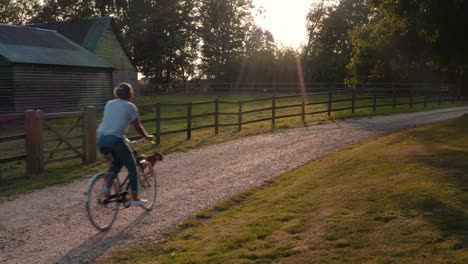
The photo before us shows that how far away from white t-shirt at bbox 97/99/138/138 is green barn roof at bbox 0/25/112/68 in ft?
75.3

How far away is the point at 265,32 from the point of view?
8131 centimetres

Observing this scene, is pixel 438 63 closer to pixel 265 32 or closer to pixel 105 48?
pixel 105 48

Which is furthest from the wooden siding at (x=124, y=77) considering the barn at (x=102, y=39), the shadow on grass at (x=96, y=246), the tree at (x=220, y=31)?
the shadow on grass at (x=96, y=246)

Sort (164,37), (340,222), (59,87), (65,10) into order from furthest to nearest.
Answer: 1. (65,10)
2. (164,37)
3. (59,87)
4. (340,222)

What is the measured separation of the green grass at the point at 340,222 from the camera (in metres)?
5.38

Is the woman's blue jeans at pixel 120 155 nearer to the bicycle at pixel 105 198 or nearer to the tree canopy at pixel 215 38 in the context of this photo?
the bicycle at pixel 105 198

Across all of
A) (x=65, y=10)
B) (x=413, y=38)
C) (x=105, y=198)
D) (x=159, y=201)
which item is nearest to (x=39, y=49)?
(x=413, y=38)

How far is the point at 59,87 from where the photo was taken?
102 feet

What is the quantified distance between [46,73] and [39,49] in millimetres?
2156

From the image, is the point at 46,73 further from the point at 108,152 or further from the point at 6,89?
the point at 108,152

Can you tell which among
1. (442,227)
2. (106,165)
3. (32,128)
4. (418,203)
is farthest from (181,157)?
(442,227)

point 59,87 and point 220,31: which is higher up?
point 220,31

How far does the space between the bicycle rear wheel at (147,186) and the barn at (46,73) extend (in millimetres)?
22194

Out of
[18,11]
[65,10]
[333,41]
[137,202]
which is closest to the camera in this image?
[137,202]
